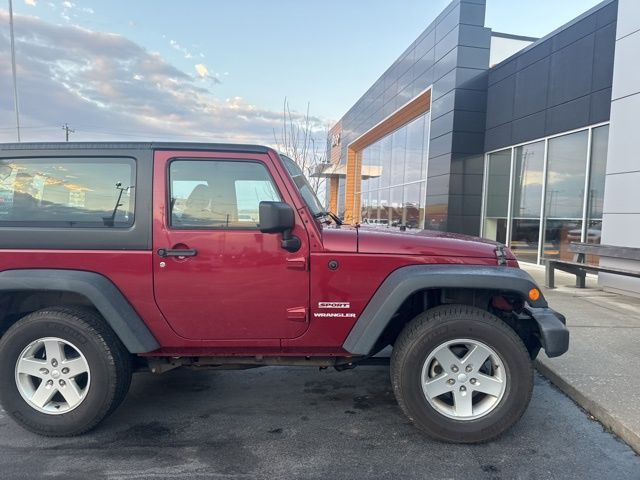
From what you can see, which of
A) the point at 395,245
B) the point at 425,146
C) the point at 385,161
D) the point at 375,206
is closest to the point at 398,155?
the point at 385,161

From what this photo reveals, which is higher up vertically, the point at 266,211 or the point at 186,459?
the point at 266,211

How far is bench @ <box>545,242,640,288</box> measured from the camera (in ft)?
22.5

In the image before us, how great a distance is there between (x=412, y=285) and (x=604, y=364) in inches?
100

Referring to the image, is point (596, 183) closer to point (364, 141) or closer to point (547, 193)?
point (547, 193)

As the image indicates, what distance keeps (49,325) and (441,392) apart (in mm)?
2644

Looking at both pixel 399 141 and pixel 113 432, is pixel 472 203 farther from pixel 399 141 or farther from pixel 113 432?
pixel 113 432

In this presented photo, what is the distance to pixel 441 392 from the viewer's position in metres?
3.03

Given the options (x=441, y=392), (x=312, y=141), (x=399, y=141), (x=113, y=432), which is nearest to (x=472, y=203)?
(x=312, y=141)

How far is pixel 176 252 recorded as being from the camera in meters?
3.00

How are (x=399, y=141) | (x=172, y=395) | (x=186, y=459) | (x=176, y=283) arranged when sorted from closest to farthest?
(x=186, y=459), (x=176, y=283), (x=172, y=395), (x=399, y=141)

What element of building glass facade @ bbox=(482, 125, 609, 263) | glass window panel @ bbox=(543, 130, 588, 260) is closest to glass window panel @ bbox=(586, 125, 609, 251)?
building glass facade @ bbox=(482, 125, 609, 263)

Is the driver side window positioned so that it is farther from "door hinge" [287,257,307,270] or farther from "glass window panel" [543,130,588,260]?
"glass window panel" [543,130,588,260]

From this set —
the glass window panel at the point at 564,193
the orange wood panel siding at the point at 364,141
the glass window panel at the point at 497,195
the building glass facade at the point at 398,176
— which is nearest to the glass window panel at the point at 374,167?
the building glass facade at the point at 398,176

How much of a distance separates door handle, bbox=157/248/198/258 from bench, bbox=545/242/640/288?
6470mm
